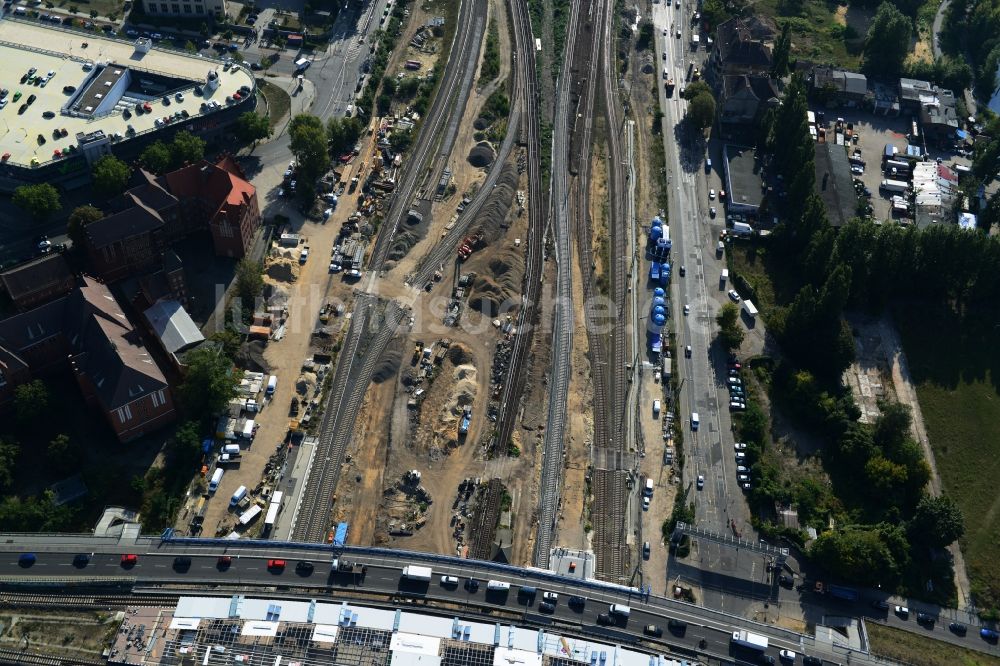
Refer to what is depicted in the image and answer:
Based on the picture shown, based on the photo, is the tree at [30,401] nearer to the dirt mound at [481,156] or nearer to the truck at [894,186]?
the dirt mound at [481,156]

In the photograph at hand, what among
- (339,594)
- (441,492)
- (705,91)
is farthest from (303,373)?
(705,91)

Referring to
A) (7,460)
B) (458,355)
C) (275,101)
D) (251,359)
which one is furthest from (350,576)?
(275,101)

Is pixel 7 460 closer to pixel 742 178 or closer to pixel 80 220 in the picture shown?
pixel 80 220

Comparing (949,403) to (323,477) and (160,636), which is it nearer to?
(323,477)

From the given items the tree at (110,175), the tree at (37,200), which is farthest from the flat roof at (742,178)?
the tree at (37,200)

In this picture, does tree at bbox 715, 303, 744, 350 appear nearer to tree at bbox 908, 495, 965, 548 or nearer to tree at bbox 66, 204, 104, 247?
tree at bbox 908, 495, 965, 548
